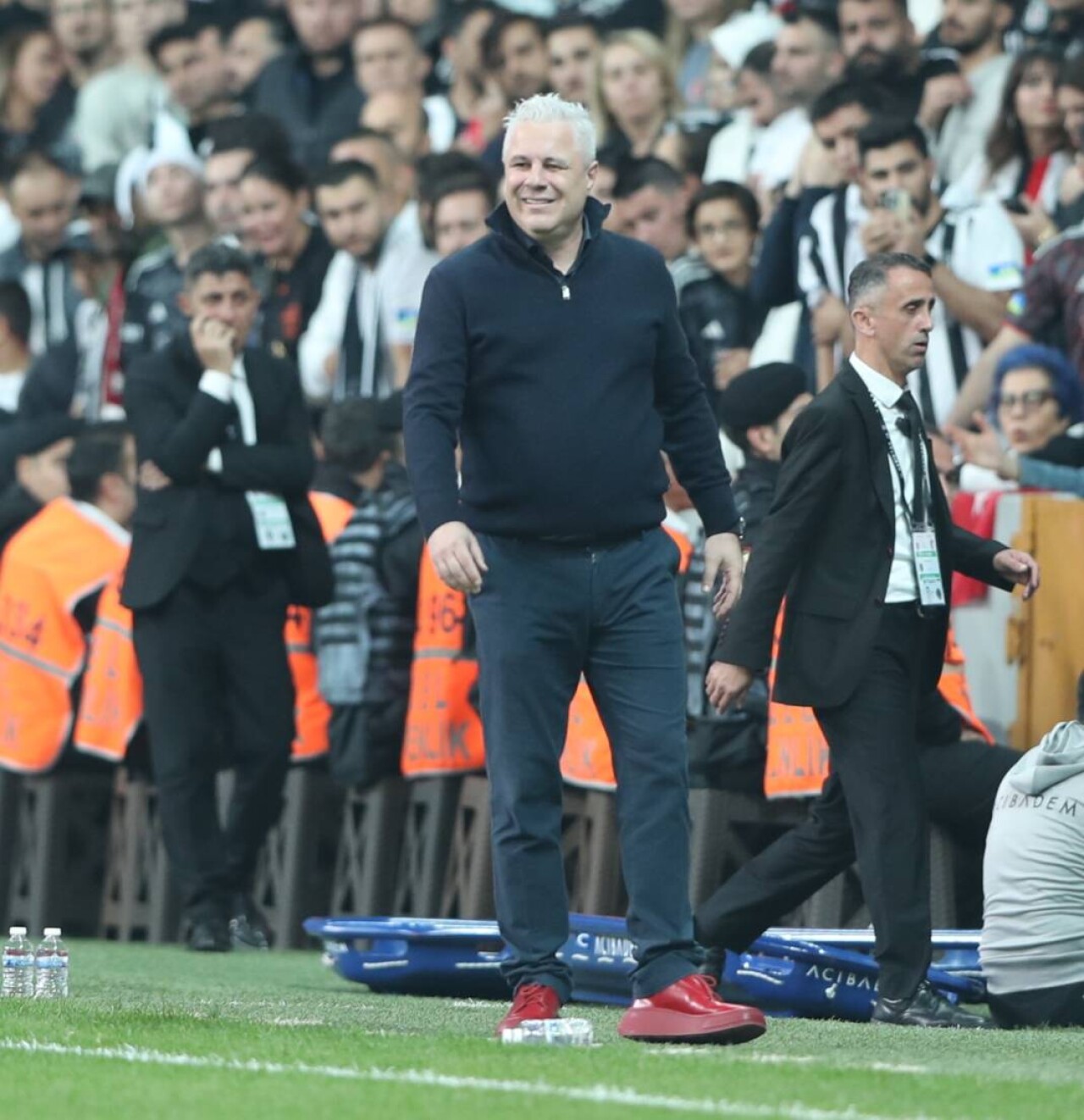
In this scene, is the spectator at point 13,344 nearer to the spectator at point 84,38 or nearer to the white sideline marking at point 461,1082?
the spectator at point 84,38

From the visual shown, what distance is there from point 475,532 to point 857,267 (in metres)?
1.80

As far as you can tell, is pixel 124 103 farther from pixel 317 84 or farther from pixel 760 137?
pixel 760 137

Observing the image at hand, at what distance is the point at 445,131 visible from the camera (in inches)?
633

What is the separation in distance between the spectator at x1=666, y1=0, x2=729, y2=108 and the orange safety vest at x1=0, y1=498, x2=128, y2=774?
4.32 meters

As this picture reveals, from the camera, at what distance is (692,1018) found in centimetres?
673

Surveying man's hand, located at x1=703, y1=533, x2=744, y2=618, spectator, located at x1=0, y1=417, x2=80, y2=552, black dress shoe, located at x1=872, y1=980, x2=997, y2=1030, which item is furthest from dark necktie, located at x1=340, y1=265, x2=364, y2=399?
man's hand, located at x1=703, y1=533, x2=744, y2=618

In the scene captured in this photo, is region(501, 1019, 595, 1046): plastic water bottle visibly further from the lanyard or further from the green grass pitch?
the lanyard

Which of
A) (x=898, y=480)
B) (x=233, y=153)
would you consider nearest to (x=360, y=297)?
(x=233, y=153)

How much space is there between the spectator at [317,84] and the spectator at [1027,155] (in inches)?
193

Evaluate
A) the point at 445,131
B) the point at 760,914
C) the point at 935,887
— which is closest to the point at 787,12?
the point at 445,131

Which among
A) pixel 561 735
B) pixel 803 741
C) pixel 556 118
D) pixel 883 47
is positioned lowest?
pixel 561 735

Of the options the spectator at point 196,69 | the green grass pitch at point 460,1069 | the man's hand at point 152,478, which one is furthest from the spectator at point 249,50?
the green grass pitch at point 460,1069

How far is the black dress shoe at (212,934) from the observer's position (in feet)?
35.6

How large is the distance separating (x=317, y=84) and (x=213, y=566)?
22.6 ft
